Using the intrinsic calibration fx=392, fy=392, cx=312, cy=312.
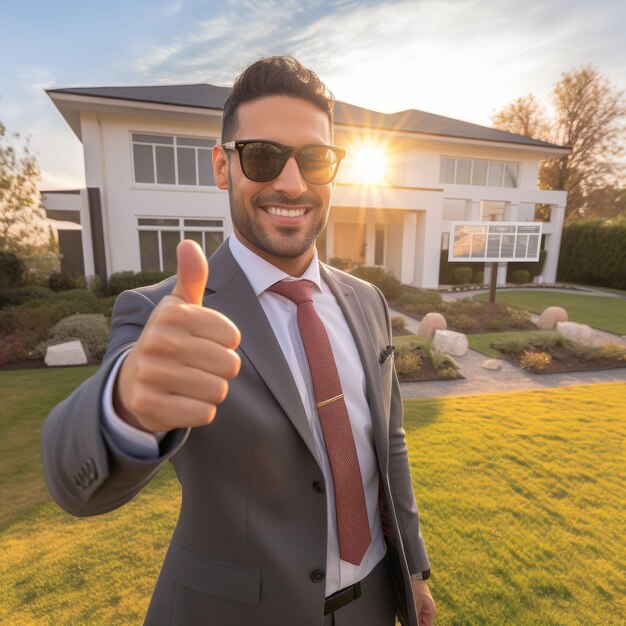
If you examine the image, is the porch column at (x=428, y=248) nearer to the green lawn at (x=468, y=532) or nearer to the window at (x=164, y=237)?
the window at (x=164, y=237)

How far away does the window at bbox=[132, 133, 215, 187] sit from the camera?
16.8 m

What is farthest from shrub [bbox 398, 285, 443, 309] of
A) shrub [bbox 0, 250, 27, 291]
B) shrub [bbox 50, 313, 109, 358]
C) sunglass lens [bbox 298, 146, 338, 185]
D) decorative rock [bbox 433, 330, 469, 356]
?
shrub [bbox 0, 250, 27, 291]

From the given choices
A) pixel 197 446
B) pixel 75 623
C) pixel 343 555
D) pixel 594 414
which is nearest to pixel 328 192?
pixel 197 446

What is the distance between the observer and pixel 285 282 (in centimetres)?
167

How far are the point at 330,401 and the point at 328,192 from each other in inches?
37.0

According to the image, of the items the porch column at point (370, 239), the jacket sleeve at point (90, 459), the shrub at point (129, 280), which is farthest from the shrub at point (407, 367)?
the porch column at point (370, 239)

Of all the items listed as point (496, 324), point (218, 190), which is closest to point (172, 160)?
point (218, 190)

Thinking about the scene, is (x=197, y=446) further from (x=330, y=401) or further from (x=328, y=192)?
(x=328, y=192)

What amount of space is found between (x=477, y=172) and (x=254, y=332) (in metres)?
26.2

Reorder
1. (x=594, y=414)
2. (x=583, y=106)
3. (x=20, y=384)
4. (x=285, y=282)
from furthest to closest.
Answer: (x=583, y=106), (x=20, y=384), (x=594, y=414), (x=285, y=282)

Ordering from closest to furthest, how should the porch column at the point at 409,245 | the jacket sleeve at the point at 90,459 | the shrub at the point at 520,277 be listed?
the jacket sleeve at the point at 90,459 < the porch column at the point at 409,245 < the shrub at the point at 520,277

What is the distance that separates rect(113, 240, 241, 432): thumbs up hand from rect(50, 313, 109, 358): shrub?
9.73m

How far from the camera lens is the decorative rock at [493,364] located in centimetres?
901

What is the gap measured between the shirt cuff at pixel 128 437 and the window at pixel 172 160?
17.9 meters
